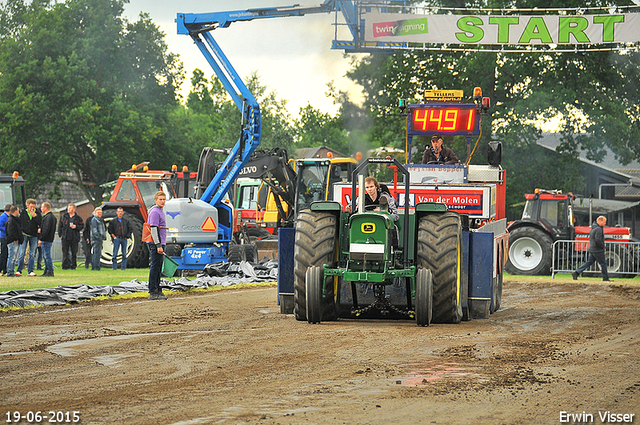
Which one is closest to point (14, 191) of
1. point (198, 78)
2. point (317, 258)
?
point (317, 258)

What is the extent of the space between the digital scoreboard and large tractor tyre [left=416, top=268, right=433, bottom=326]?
551 centimetres

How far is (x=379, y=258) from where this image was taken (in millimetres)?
10039

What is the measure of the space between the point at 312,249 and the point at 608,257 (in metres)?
17.2

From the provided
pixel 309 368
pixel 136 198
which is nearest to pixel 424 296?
pixel 309 368

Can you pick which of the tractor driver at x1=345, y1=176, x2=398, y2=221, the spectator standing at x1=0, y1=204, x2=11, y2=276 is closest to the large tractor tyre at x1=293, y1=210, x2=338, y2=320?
the tractor driver at x1=345, y1=176, x2=398, y2=221

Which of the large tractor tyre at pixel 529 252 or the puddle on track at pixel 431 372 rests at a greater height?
the large tractor tyre at pixel 529 252

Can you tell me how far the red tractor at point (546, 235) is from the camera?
25.1 metres

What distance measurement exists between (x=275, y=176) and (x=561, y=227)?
9.26 metres

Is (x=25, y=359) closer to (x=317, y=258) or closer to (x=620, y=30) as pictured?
(x=317, y=258)

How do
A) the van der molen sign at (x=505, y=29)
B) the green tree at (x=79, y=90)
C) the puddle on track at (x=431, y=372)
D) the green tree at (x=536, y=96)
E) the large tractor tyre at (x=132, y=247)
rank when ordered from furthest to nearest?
1. the green tree at (x=79, y=90)
2. the green tree at (x=536, y=96)
3. the van der molen sign at (x=505, y=29)
4. the large tractor tyre at (x=132, y=247)
5. the puddle on track at (x=431, y=372)

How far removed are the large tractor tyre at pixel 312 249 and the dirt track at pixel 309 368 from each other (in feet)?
1.15

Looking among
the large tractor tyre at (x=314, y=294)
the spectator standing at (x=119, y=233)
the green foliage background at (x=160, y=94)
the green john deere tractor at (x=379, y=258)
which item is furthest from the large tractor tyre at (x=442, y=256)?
the green foliage background at (x=160, y=94)

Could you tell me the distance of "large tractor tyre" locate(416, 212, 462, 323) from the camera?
1025 cm

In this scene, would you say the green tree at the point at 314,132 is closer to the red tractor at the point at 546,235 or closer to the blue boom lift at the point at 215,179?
the red tractor at the point at 546,235
